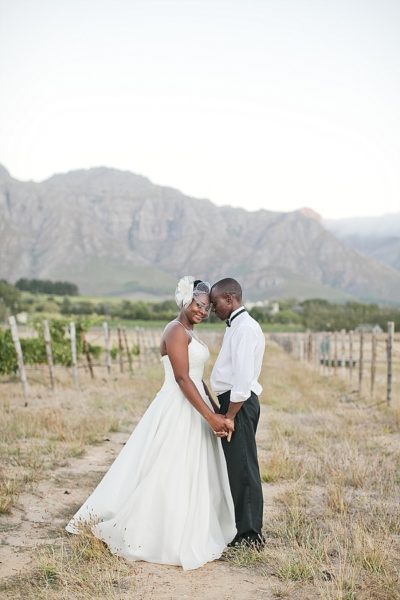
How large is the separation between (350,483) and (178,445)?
121 inches

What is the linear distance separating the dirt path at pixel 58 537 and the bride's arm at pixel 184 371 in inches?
40.5

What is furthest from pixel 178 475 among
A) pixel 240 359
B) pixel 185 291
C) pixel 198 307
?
pixel 185 291

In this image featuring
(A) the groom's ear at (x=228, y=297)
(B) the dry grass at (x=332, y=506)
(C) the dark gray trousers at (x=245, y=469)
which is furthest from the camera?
(C) the dark gray trousers at (x=245, y=469)

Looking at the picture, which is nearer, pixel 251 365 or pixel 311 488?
pixel 251 365

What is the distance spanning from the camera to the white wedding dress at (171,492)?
506cm

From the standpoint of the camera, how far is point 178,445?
519 centimetres

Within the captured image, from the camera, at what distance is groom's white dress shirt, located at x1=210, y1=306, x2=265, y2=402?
4.93 metres

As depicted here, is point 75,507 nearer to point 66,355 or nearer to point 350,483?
point 350,483

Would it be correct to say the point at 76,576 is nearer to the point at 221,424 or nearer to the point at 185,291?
the point at 221,424

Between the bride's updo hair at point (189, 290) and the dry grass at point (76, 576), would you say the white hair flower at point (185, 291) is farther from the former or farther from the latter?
the dry grass at point (76, 576)

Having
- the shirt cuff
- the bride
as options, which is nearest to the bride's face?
the bride

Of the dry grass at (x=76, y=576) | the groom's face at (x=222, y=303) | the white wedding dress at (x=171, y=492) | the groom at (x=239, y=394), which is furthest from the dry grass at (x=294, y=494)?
the groom's face at (x=222, y=303)

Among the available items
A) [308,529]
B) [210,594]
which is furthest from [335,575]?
[308,529]

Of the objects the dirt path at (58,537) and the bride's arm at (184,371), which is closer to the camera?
the dirt path at (58,537)
